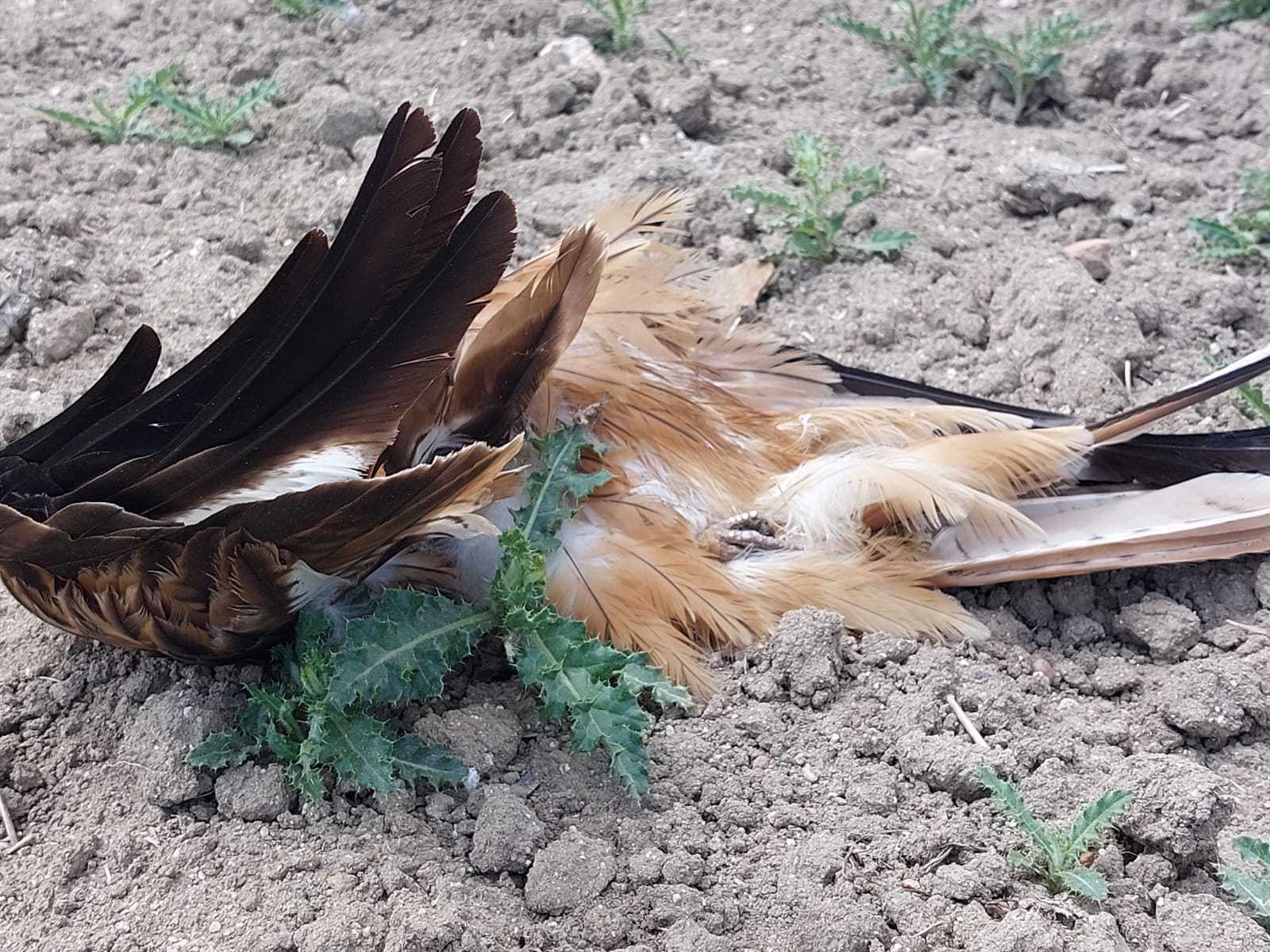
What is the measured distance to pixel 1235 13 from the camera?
4504 mm

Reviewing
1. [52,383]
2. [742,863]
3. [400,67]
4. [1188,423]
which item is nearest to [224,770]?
[742,863]

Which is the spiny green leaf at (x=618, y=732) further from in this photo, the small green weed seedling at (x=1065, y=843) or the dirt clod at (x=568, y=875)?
the small green weed seedling at (x=1065, y=843)

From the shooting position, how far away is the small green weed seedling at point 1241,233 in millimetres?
3562

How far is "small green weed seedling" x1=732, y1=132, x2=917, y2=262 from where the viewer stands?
11.7ft

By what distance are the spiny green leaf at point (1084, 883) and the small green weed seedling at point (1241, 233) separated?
7.12 feet

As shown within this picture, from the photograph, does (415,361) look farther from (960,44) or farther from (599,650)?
(960,44)

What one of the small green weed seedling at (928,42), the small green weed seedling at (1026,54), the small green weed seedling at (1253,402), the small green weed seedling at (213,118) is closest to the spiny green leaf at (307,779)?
the small green weed seedling at (1253,402)

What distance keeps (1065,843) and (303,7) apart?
12.2 ft

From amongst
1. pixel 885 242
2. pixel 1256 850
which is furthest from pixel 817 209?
pixel 1256 850

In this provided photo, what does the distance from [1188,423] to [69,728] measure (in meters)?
2.64

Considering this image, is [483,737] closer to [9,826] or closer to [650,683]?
[650,683]

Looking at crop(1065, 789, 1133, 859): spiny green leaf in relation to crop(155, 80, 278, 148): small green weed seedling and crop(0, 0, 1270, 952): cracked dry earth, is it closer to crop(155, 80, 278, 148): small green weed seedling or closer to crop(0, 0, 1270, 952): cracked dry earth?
crop(0, 0, 1270, 952): cracked dry earth

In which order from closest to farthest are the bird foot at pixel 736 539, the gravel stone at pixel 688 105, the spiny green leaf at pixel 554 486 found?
1. the spiny green leaf at pixel 554 486
2. the bird foot at pixel 736 539
3. the gravel stone at pixel 688 105

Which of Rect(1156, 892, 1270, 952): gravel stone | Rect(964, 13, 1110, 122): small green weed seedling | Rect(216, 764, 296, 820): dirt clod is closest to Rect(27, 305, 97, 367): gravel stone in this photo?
Rect(216, 764, 296, 820): dirt clod
